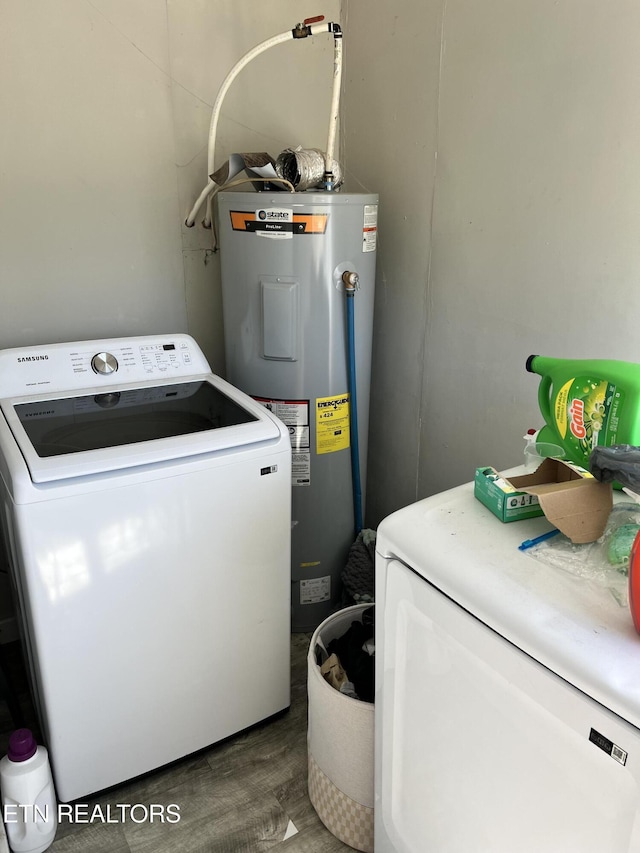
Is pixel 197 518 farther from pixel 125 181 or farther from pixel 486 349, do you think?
pixel 125 181

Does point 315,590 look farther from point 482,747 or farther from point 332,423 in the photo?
point 482,747

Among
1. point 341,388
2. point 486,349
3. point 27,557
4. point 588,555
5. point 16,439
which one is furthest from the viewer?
point 341,388

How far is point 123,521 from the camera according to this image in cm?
138

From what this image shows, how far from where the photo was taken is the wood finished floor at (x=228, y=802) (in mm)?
1479

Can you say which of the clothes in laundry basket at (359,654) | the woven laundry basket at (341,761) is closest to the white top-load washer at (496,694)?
the woven laundry basket at (341,761)

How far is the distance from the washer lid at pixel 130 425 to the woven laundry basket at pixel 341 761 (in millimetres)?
553

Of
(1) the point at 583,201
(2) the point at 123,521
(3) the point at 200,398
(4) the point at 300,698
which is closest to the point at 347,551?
(4) the point at 300,698

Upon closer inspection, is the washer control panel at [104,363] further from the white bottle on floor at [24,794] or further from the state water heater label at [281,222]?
the white bottle on floor at [24,794]

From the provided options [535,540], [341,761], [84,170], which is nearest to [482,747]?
[535,540]

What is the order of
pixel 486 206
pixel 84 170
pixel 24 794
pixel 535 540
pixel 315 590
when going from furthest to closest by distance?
pixel 315 590 < pixel 84 170 < pixel 486 206 < pixel 24 794 < pixel 535 540

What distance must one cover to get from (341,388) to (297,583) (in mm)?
675

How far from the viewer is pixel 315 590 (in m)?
2.15

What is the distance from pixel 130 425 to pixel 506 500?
93 cm

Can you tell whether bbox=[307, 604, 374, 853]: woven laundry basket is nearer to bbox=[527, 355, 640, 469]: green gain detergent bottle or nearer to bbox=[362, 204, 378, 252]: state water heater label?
bbox=[527, 355, 640, 469]: green gain detergent bottle
